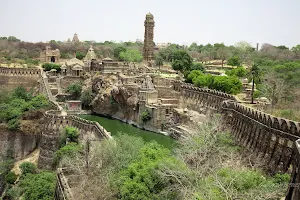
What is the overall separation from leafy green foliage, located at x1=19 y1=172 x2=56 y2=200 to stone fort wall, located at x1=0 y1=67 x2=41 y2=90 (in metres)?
34.0

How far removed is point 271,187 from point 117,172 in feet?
25.4

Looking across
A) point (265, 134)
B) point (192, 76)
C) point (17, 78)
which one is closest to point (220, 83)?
point (192, 76)

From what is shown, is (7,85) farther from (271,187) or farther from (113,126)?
(271,187)

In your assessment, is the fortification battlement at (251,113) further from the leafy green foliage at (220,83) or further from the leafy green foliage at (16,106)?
the leafy green foliage at (16,106)

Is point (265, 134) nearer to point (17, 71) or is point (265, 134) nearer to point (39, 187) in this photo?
point (39, 187)

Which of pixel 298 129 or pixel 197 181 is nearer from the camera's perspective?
pixel 197 181

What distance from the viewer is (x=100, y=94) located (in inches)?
2112

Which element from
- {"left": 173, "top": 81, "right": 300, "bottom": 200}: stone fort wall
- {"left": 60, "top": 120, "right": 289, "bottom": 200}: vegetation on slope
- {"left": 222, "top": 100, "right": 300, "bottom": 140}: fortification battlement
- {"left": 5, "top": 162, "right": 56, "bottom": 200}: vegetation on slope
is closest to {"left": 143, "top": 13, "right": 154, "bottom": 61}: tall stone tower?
{"left": 173, "top": 81, "right": 300, "bottom": 200}: stone fort wall

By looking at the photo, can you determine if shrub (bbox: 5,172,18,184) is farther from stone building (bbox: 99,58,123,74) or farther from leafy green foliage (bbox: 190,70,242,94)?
stone building (bbox: 99,58,123,74)

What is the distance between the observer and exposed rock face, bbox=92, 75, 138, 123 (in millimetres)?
47531

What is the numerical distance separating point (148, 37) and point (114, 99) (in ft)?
82.0

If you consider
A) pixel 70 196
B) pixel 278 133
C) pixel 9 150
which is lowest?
pixel 9 150

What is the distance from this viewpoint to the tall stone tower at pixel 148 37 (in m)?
71.3

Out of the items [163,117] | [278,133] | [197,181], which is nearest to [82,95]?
[163,117]
